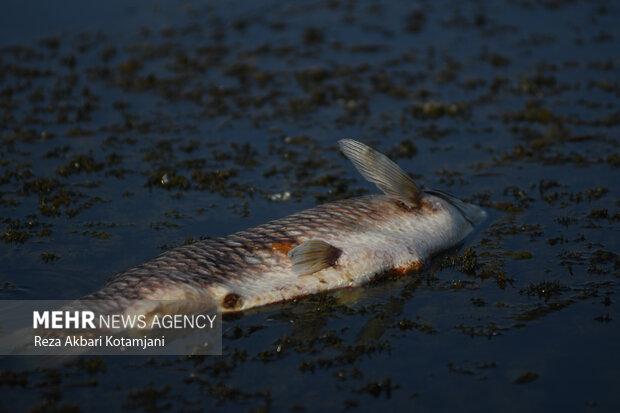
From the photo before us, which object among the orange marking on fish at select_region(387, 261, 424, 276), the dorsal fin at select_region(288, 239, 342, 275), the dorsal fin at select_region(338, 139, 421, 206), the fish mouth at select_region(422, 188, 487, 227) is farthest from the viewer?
the fish mouth at select_region(422, 188, 487, 227)

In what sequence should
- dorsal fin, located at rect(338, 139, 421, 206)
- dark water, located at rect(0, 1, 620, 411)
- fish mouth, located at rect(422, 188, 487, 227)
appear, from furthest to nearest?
fish mouth, located at rect(422, 188, 487, 227) → dorsal fin, located at rect(338, 139, 421, 206) → dark water, located at rect(0, 1, 620, 411)

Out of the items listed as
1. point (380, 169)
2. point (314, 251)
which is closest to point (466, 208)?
point (380, 169)

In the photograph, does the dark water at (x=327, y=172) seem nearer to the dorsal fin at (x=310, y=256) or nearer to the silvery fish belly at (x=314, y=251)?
the silvery fish belly at (x=314, y=251)

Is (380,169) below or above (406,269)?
above

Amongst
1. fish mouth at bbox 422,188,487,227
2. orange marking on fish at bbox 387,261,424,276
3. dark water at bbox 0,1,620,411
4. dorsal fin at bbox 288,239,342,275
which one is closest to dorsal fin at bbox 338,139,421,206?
fish mouth at bbox 422,188,487,227

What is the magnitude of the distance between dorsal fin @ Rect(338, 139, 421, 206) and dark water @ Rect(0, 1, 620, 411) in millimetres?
849

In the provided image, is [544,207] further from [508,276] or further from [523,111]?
[523,111]

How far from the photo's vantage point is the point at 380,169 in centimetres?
724

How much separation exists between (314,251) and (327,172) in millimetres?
3887

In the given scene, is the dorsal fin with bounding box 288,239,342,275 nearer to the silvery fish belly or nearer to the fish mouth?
the silvery fish belly

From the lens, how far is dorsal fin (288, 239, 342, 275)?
20.6ft

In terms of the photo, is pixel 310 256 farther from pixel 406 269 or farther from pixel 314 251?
pixel 406 269

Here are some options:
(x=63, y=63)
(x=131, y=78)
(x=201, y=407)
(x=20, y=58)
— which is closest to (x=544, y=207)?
(x=201, y=407)

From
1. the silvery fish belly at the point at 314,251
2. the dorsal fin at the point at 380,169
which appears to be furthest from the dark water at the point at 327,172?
the dorsal fin at the point at 380,169
